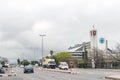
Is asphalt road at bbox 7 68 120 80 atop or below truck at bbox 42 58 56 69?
below

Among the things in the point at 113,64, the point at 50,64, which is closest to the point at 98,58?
the point at 113,64

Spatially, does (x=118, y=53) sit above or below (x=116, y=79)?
above

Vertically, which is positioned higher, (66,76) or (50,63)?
(50,63)

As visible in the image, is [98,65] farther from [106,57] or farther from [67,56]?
[67,56]

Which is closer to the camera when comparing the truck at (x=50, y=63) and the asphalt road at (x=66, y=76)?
the asphalt road at (x=66, y=76)

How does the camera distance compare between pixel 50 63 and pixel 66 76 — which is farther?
pixel 50 63

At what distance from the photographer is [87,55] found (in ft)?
498

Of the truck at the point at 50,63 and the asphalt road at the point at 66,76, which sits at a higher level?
the truck at the point at 50,63

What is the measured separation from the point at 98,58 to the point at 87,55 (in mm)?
17581

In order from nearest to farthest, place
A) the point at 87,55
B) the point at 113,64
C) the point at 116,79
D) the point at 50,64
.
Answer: the point at 116,79 → the point at 50,64 → the point at 113,64 → the point at 87,55

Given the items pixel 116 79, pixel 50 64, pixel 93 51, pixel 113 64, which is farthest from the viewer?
pixel 93 51

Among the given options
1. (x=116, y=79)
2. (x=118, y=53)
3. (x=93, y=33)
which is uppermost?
(x=93, y=33)

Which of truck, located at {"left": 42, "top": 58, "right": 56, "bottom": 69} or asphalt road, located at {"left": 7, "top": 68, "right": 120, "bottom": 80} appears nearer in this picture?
asphalt road, located at {"left": 7, "top": 68, "right": 120, "bottom": 80}

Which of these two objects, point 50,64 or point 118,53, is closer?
point 50,64
